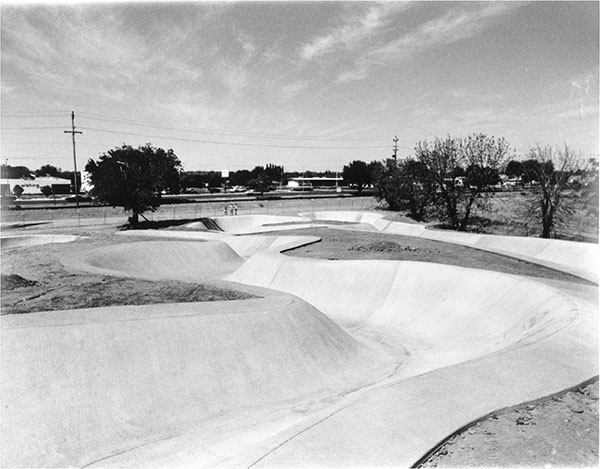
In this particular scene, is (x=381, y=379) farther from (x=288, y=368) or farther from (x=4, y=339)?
(x=4, y=339)

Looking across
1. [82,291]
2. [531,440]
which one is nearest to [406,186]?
[82,291]

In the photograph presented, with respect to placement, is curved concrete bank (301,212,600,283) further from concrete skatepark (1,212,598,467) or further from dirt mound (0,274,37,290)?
dirt mound (0,274,37,290)

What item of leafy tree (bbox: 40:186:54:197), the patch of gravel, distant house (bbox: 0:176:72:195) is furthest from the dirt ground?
distant house (bbox: 0:176:72:195)

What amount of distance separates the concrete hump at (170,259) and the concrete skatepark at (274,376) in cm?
944

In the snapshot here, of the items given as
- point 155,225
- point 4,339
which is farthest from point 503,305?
point 155,225

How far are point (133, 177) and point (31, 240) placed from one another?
879cm

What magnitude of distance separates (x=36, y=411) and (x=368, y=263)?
11.9 metres

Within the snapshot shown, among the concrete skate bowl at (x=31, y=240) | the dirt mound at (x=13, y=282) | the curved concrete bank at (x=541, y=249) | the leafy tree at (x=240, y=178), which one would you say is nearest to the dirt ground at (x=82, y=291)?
the dirt mound at (x=13, y=282)

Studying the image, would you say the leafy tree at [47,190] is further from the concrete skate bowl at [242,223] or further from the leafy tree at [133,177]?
the concrete skate bowl at [242,223]

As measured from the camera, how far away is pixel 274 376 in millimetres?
8125

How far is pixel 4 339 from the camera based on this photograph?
7.24m

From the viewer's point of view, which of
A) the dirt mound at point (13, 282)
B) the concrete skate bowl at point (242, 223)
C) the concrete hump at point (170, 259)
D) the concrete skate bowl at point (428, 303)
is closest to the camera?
the concrete skate bowl at point (428, 303)

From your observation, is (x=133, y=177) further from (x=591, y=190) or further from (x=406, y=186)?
(x=591, y=190)

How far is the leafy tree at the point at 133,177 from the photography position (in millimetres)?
32594
